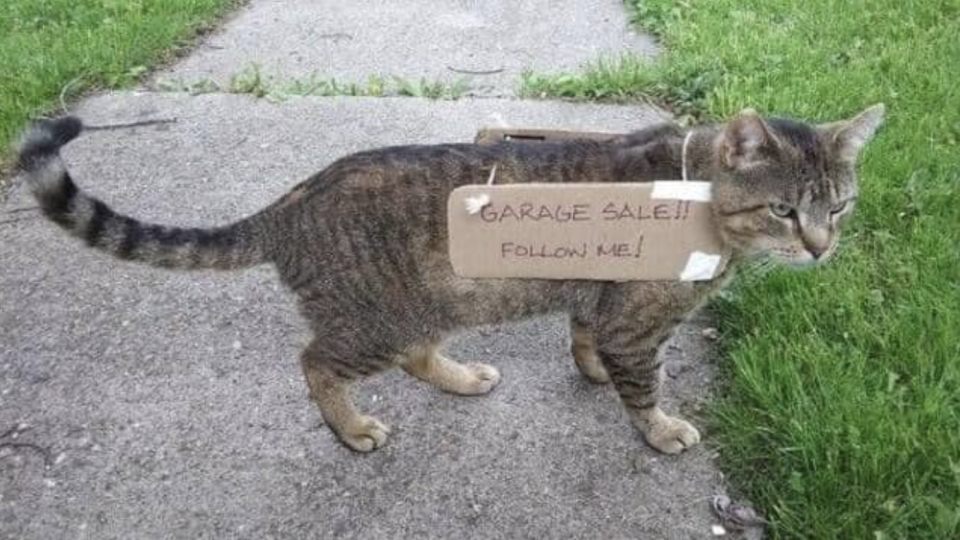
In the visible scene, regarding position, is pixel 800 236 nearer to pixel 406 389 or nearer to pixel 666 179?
pixel 666 179

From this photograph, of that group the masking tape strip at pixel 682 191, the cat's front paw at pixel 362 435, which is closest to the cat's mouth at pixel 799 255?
the masking tape strip at pixel 682 191

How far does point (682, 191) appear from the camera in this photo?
2.42 meters

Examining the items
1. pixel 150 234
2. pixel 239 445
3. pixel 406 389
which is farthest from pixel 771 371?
pixel 150 234

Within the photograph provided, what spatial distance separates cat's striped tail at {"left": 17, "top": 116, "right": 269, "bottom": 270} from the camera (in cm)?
240

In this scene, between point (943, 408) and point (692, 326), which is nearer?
point (943, 408)

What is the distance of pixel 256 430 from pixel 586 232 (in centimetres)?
132

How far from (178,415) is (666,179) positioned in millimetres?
1822

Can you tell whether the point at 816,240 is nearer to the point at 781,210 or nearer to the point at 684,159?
the point at 781,210

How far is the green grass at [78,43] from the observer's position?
484 centimetres

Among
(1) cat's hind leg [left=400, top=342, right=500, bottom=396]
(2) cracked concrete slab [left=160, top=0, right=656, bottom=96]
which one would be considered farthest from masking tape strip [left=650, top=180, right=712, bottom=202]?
(2) cracked concrete slab [left=160, top=0, right=656, bottom=96]

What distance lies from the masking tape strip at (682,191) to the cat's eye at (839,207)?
0.37 metres

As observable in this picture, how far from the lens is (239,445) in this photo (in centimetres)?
283

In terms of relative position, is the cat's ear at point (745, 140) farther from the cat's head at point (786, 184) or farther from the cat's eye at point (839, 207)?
the cat's eye at point (839, 207)

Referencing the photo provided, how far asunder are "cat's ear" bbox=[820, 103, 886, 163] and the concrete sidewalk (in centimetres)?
95
